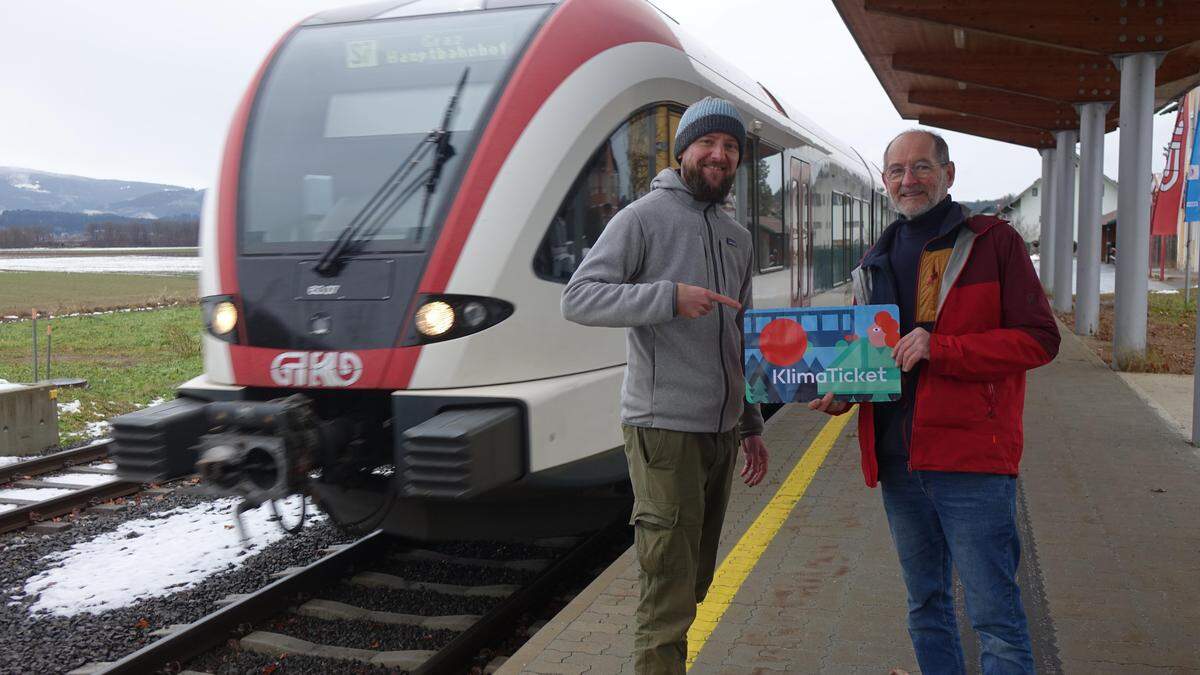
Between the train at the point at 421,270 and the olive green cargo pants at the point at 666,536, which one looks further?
the train at the point at 421,270

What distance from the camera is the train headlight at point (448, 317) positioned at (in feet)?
15.0

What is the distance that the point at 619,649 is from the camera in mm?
3998

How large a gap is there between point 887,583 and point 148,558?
414 cm

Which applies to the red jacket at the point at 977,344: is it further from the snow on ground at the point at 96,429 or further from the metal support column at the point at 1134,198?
the metal support column at the point at 1134,198

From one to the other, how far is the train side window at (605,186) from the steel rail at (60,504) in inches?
144

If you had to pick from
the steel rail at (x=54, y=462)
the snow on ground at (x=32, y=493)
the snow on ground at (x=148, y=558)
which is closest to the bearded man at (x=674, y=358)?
the snow on ground at (x=148, y=558)

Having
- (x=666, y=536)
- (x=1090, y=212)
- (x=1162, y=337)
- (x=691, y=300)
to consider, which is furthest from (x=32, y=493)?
(x=1162, y=337)

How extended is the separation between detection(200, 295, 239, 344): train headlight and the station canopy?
9.38m

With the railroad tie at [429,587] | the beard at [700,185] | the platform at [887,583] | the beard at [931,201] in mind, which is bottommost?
the railroad tie at [429,587]

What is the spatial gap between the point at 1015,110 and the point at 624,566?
57.0 ft

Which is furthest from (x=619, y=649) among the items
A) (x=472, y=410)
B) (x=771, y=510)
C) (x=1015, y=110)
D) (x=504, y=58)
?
(x=1015, y=110)

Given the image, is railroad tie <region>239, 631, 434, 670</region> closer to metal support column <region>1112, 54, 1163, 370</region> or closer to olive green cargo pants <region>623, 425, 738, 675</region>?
olive green cargo pants <region>623, 425, 738, 675</region>

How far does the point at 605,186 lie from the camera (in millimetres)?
5230

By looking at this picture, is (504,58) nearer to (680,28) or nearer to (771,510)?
(680,28)
